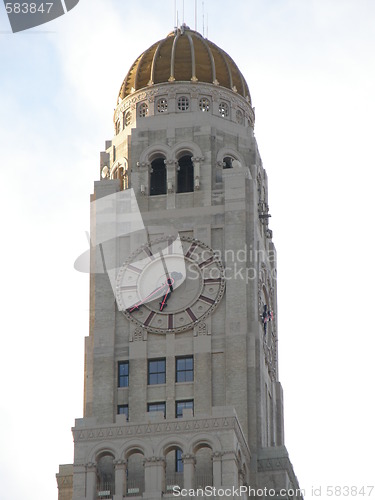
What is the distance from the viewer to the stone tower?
116 m

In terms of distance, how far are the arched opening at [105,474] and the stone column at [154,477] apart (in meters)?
2.74

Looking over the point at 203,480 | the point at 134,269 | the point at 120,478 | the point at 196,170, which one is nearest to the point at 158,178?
the point at 196,170

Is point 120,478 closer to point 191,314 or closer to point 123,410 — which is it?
point 123,410

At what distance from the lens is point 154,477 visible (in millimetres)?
114750

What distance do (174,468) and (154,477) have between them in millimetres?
4291

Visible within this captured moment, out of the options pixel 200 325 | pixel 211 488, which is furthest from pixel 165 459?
pixel 200 325

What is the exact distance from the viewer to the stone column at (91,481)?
11462 cm

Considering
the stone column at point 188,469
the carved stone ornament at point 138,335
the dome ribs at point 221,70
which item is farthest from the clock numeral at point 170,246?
the stone column at point 188,469

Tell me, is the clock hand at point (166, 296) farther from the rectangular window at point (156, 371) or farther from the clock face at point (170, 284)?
the rectangular window at point (156, 371)

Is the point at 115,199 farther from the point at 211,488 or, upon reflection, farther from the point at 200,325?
the point at 211,488

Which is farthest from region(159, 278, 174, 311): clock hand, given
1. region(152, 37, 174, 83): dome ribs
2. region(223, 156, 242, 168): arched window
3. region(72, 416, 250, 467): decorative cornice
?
region(152, 37, 174, 83): dome ribs

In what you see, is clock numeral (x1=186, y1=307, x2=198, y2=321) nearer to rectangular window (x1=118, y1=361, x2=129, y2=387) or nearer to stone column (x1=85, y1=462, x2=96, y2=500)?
rectangular window (x1=118, y1=361, x2=129, y2=387)

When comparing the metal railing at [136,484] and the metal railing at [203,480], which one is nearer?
the metal railing at [203,480]

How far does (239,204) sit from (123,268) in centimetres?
899
